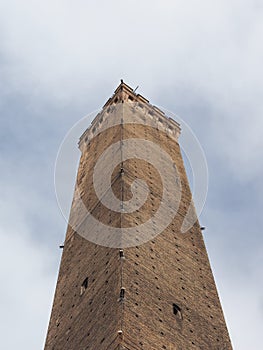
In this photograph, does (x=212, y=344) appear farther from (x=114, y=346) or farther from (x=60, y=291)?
(x=60, y=291)

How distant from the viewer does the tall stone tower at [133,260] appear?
13625mm

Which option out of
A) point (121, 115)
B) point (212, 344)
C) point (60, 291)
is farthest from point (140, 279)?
point (121, 115)

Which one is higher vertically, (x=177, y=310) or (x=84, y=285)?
(x=84, y=285)

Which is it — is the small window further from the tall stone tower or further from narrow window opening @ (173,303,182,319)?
narrow window opening @ (173,303,182,319)

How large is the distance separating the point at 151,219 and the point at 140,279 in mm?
2792

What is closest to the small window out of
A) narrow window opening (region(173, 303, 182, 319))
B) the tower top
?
narrow window opening (region(173, 303, 182, 319))

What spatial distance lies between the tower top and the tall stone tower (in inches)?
50.0

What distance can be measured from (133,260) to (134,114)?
9.13 metres

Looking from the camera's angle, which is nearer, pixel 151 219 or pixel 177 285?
pixel 177 285

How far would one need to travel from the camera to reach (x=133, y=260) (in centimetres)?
1490

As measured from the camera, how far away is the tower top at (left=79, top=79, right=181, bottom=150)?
23.8 m

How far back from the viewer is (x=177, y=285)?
15445 millimetres

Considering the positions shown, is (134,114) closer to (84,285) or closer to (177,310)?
(84,285)

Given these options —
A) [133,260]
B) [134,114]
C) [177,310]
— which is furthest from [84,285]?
[134,114]
